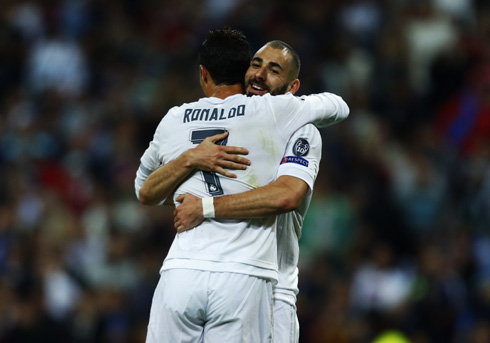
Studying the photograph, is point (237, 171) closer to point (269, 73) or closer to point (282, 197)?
point (282, 197)

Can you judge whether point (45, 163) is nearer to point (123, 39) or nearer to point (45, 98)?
point (45, 98)

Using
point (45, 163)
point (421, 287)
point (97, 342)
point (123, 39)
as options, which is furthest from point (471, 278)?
point (123, 39)

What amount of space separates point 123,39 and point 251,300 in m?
9.00

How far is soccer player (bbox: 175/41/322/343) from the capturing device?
4.12m

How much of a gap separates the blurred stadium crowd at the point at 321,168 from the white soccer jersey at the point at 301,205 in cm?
375

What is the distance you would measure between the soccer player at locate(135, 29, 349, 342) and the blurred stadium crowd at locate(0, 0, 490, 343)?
422 centimetres

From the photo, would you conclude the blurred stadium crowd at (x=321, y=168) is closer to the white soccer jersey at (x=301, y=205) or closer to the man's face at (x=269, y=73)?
the white soccer jersey at (x=301, y=205)

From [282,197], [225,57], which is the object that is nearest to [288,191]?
[282,197]

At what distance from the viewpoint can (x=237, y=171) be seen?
4211 millimetres

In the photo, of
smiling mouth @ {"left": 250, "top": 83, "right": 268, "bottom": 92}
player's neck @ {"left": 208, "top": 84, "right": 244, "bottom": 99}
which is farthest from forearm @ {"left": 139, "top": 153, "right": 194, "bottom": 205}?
smiling mouth @ {"left": 250, "top": 83, "right": 268, "bottom": 92}

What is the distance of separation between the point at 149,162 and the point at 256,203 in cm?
77

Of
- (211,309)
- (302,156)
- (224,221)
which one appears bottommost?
(211,309)

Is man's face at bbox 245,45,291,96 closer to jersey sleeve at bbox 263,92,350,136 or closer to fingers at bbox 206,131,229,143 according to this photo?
jersey sleeve at bbox 263,92,350,136

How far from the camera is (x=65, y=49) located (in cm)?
1245
